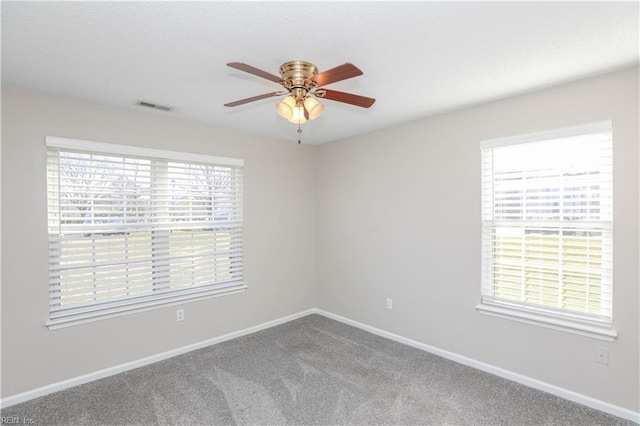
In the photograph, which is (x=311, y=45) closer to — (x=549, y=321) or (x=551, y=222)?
(x=551, y=222)

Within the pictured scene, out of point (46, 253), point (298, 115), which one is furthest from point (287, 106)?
point (46, 253)

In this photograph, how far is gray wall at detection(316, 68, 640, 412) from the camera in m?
2.29

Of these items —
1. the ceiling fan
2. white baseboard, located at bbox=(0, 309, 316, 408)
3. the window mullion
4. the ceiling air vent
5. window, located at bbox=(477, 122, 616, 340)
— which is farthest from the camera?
the window mullion

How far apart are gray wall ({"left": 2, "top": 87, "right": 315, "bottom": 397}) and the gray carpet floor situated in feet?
0.90

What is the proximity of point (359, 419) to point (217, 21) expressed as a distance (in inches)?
107

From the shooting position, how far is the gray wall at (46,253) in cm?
252

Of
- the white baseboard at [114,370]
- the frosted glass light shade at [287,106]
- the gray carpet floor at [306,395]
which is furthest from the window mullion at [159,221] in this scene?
the frosted glass light shade at [287,106]

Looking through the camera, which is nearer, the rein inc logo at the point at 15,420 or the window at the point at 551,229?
the rein inc logo at the point at 15,420

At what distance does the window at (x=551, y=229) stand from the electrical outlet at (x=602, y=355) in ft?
0.34

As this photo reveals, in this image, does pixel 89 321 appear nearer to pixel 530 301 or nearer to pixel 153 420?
pixel 153 420

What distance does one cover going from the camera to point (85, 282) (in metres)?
2.85

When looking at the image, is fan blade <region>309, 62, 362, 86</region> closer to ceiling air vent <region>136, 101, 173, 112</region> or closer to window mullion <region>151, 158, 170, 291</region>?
ceiling air vent <region>136, 101, 173, 112</region>

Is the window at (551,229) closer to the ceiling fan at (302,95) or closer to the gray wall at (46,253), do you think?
the ceiling fan at (302,95)

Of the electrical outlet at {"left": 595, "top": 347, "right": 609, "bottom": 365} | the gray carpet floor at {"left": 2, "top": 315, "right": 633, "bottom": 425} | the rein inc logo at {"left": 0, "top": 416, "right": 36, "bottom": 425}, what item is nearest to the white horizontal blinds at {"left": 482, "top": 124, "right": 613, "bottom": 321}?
the electrical outlet at {"left": 595, "top": 347, "right": 609, "bottom": 365}
